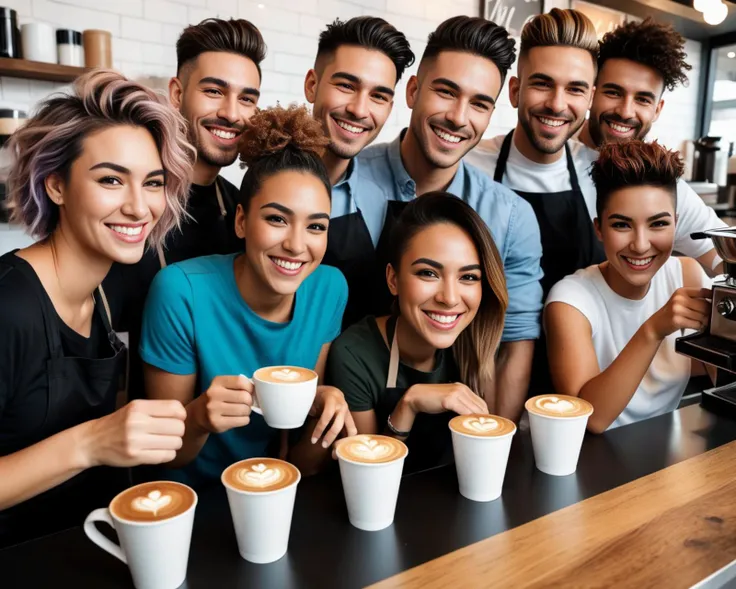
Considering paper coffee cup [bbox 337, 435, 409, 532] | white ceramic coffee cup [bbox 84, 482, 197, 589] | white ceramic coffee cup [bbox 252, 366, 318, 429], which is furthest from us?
white ceramic coffee cup [bbox 252, 366, 318, 429]

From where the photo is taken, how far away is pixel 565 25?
208 centimetres

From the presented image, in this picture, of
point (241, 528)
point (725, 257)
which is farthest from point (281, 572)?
point (725, 257)

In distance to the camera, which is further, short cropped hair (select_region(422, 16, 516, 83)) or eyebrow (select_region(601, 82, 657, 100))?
eyebrow (select_region(601, 82, 657, 100))

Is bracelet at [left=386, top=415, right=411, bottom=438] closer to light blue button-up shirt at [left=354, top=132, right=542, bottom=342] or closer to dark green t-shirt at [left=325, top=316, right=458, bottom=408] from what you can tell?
dark green t-shirt at [left=325, top=316, right=458, bottom=408]

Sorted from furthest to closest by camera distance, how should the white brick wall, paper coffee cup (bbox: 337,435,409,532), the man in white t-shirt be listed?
the white brick wall < the man in white t-shirt < paper coffee cup (bbox: 337,435,409,532)

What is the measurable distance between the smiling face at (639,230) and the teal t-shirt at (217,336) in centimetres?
84

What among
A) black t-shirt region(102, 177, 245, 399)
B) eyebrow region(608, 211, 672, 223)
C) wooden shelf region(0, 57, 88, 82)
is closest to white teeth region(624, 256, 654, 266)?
eyebrow region(608, 211, 672, 223)

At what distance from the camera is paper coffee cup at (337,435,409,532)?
3.09 ft

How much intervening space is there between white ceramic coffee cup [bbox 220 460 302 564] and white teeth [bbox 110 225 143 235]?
595 mm

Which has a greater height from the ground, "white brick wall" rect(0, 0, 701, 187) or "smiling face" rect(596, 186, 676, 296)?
"white brick wall" rect(0, 0, 701, 187)

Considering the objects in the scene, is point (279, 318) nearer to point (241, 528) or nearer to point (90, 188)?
point (90, 188)

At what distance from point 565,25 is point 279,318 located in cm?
139

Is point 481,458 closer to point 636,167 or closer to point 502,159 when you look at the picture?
point 636,167

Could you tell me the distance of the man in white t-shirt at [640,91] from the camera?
2197 millimetres
